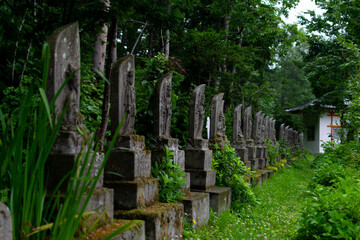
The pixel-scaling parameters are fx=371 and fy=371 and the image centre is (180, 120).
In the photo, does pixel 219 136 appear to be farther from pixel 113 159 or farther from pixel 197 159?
pixel 113 159

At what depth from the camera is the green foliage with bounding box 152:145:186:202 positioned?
14.4ft

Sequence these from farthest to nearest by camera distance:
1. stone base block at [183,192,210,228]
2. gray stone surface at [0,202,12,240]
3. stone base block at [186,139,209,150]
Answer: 1. stone base block at [186,139,209,150]
2. stone base block at [183,192,210,228]
3. gray stone surface at [0,202,12,240]

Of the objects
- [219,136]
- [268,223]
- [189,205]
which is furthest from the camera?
[219,136]

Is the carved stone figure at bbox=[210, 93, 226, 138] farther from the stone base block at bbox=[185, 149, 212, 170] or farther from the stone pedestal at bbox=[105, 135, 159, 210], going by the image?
the stone pedestal at bbox=[105, 135, 159, 210]

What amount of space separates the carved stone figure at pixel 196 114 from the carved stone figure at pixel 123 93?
2392 mm

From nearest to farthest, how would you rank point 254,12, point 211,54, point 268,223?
point 268,223 < point 211,54 < point 254,12

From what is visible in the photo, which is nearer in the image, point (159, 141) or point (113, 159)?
point (113, 159)

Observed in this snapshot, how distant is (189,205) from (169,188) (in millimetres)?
484

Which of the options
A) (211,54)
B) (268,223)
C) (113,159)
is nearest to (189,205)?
(113,159)

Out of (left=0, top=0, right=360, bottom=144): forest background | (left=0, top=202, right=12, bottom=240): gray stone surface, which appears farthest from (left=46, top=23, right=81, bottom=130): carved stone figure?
(left=0, top=202, right=12, bottom=240): gray stone surface

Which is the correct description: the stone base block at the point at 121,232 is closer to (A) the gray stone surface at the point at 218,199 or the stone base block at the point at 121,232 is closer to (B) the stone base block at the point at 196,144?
(A) the gray stone surface at the point at 218,199

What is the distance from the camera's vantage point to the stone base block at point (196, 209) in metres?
4.73

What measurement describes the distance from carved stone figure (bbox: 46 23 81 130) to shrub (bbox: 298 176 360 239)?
9.00 ft

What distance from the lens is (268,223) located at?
5.85 meters
